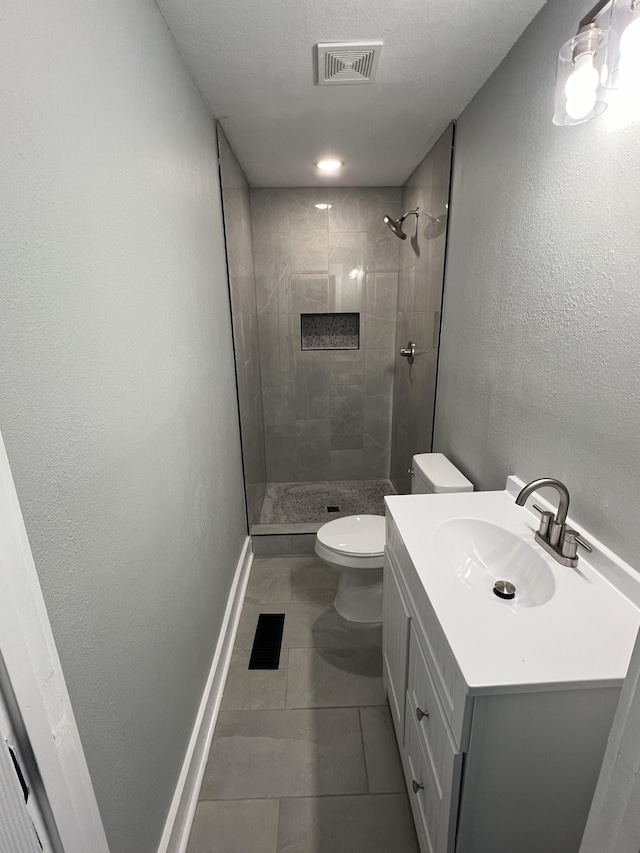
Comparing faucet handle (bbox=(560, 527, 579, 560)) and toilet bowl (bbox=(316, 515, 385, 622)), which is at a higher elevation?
faucet handle (bbox=(560, 527, 579, 560))

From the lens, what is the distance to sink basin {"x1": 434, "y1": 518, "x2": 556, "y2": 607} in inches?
42.6

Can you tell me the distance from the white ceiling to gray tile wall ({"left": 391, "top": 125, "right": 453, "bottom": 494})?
0.65 feet

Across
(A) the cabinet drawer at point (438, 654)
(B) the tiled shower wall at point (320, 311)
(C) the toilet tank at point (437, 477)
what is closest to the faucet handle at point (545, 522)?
(A) the cabinet drawer at point (438, 654)

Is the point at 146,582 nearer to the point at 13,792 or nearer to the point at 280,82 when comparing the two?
the point at 13,792

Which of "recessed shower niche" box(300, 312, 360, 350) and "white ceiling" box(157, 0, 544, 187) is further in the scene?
"recessed shower niche" box(300, 312, 360, 350)

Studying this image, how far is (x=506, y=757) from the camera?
2.59ft

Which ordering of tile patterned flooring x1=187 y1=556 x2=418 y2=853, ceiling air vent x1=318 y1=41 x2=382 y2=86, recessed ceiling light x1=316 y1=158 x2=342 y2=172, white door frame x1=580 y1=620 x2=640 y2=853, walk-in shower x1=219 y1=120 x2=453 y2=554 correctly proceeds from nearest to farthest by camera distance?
white door frame x1=580 y1=620 x2=640 y2=853 < tile patterned flooring x1=187 y1=556 x2=418 y2=853 < ceiling air vent x1=318 y1=41 x2=382 y2=86 < recessed ceiling light x1=316 y1=158 x2=342 y2=172 < walk-in shower x1=219 y1=120 x2=453 y2=554

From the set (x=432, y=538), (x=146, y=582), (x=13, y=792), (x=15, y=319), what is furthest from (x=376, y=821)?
(x=15, y=319)

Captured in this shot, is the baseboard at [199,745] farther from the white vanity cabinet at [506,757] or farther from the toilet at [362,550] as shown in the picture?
the white vanity cabinet at [506,757]

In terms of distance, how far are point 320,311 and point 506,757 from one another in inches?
109

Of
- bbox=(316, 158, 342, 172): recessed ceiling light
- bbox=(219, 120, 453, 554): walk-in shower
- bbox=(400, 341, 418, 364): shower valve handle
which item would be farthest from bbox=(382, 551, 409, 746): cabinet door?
bbox=(316, 158, 342, 172): recessed ceiling light

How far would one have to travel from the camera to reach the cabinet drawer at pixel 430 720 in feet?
2.73

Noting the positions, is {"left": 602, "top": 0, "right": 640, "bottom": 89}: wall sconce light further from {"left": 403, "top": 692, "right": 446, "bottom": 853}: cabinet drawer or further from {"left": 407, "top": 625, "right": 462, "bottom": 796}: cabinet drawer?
{"left": 403, "top": 692, "right": 446, "bottom": 853}: cabinet drawer

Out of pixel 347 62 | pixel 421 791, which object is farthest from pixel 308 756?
pixel 347 62
